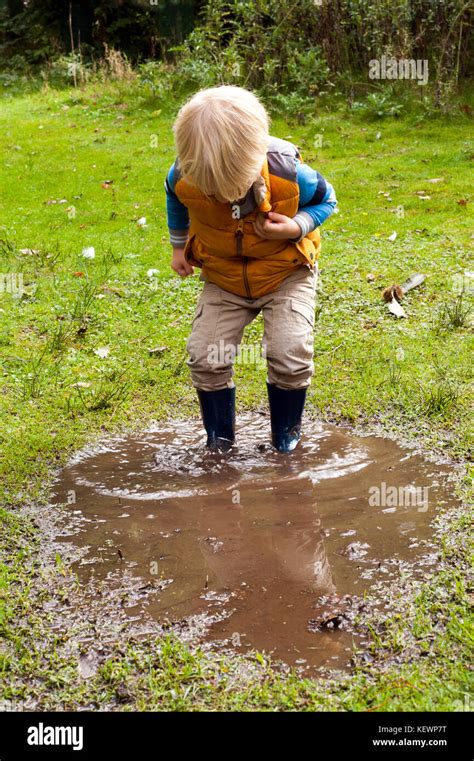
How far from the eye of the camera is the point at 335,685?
2.58 meters

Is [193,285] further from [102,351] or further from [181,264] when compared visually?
[181,264]

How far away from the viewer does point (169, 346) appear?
5562 mm

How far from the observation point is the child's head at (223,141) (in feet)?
11.0

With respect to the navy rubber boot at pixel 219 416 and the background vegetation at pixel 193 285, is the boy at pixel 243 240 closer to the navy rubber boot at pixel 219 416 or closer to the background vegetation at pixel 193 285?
the navy rubber boot at pixel 219 416

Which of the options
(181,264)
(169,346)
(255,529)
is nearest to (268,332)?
(181,264)

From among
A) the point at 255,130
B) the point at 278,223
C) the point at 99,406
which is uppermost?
the point at 255,130

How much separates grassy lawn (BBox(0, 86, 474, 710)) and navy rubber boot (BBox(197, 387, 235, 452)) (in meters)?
0.57

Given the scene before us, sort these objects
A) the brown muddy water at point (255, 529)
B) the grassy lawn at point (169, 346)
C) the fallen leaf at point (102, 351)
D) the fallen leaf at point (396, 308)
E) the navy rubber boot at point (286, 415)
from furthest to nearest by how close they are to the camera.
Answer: the fallen leaf at point (396, 308) → the fallen leaf at point (102, 351) → the navy rubber boot at point (286, 415) → the brown muddy water at point (255, 529) → the grassy lawn at point (169, 346)

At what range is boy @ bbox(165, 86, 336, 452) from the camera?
340cm

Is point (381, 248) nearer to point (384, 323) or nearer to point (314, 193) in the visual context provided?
point (384, 323)

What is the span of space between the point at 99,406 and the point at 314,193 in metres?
1.79

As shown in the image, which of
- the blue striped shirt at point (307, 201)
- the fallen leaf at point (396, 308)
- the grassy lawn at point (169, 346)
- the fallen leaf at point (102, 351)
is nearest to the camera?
the grassy lawn at point (169, 346)

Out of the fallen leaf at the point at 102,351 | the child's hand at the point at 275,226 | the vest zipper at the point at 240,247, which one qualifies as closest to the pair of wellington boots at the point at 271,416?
the vest zipper at the point at 240,247
